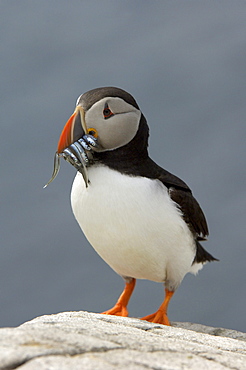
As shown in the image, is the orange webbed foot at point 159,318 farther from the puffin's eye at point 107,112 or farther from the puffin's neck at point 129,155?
the puffin's eye at point 107,112

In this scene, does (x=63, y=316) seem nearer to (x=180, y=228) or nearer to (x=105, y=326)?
(x=105, y=326)

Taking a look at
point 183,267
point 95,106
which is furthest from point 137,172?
point 183,267

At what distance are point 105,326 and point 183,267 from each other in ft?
4.84

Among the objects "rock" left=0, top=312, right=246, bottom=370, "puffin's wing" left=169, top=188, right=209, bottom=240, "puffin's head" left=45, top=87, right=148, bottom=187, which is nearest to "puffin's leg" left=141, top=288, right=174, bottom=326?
"puffin's wing" left=169, top=188, right=209, bottom=240

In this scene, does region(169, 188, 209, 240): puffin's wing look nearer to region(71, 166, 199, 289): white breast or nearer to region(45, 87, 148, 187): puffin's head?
region(71, 166, 199, 289): white breast

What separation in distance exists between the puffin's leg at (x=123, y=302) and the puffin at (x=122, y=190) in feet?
1.35

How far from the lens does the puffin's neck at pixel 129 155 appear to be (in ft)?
12.8

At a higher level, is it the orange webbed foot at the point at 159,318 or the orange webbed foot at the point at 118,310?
the orange webbed foot at the point at 118,310

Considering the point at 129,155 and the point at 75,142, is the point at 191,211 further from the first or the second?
the point at 75,142

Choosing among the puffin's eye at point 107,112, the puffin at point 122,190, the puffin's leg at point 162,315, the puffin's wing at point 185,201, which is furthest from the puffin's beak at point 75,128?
the puffin's leg at point 162,315

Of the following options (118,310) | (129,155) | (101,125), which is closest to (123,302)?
(118,310)

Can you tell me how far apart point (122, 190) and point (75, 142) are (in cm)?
41

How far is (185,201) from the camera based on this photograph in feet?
13.6

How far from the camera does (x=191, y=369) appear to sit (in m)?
2.14
